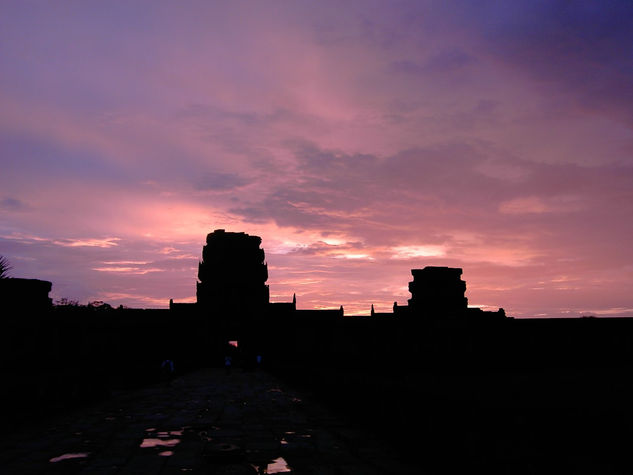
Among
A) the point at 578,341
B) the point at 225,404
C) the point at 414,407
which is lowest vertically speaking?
the point at 225,404

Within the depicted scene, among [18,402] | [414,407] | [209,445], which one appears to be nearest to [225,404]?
[18,402]

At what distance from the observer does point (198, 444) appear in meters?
8.72

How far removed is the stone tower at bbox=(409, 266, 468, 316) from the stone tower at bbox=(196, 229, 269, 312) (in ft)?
143

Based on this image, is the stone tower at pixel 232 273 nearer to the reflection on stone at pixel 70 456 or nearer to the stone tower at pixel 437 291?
the stone tower at pixel 437 291

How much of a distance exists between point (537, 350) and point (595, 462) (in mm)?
15902

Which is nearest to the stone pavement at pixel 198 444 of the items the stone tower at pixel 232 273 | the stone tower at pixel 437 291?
the stone tower at pixel 437 291

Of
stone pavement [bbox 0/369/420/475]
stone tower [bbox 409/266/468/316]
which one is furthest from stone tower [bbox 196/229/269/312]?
stone pavement [bbox 0/369/420/475]

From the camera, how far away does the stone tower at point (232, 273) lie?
6400 centimetres

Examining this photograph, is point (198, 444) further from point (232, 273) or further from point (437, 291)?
point (232, 273)

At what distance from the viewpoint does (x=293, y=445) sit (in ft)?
28.1

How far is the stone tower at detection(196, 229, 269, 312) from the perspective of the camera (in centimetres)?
6400

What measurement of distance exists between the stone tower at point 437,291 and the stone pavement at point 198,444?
935 cm

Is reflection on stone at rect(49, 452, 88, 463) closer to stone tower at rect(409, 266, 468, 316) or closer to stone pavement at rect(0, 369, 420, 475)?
stone pavement at rect(0, 369, 420, 475)

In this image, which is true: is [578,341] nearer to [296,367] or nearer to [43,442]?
[296,367]
